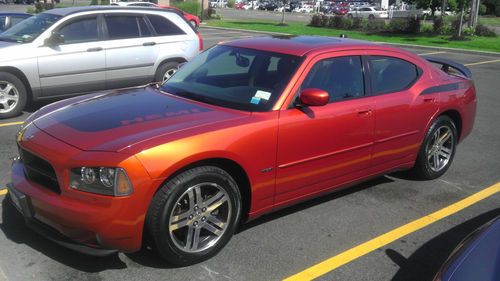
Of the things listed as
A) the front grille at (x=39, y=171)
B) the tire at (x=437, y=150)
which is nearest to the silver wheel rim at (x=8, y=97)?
the front grille at (x=39, y=171)

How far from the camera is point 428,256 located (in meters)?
3.96

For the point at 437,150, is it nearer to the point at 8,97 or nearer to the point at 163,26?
the point at 163,26

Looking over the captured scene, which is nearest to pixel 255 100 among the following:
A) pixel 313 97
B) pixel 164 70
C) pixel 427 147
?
pixel 313 97

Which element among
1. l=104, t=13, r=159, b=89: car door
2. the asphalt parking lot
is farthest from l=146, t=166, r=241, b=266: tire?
l=104, t=13, r=159, b=89: car door

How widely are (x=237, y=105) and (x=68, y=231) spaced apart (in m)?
1.56

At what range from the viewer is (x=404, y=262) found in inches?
149

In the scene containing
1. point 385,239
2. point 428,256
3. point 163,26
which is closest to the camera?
point 428,256

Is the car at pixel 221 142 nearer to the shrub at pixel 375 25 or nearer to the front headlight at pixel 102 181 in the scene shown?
the front headlight at pixel 102 181

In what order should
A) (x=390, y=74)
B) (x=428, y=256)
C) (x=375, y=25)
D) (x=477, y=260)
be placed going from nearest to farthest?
1. (x=477, y=260)
2. (x=428, y=256)
3. (x=390, y=74)
4. (x=375, y=25)

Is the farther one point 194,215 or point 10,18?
point 10,18

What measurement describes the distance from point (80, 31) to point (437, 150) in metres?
5.65

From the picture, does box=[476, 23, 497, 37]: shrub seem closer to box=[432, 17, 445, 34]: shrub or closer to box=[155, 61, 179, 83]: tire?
box=[432, 17, 445, 34]: shrub

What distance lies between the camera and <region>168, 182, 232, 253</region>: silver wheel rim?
139 inches

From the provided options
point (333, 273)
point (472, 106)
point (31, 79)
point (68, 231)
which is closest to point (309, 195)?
point (333, 273)
